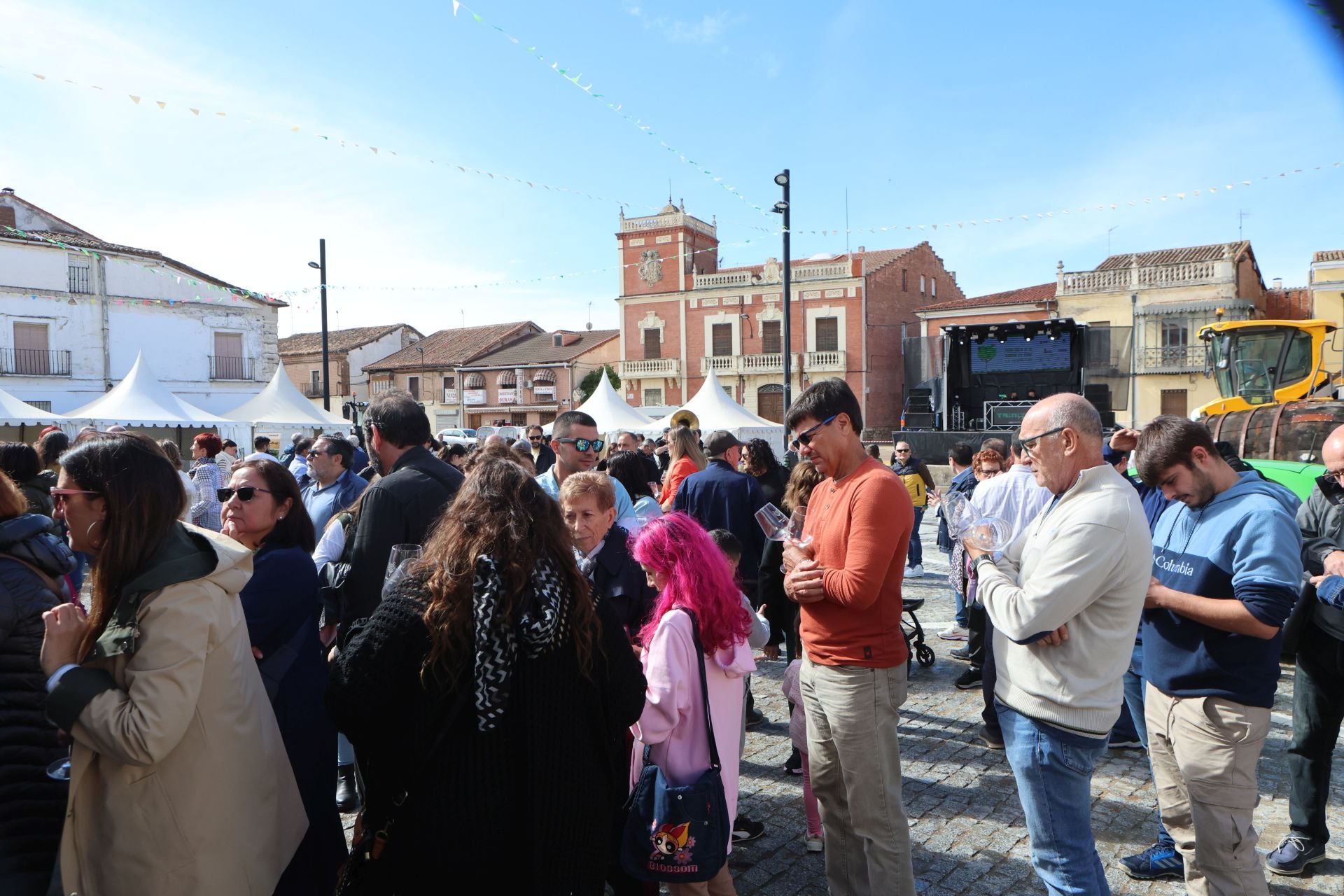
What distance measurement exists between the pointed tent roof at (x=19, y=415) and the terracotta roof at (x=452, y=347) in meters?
28.1

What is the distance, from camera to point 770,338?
36.3 m

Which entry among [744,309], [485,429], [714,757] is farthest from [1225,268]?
[714,757]

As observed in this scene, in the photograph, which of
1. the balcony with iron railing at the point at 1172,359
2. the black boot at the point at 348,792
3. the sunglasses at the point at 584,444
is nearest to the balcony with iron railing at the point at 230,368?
the sunglasses at the point at 584,444

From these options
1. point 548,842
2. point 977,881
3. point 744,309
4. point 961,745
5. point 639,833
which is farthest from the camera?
point 744,309

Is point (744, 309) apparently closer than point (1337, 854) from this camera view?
No

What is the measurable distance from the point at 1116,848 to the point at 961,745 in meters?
1.21

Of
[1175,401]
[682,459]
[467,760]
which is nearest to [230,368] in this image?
[682,459]

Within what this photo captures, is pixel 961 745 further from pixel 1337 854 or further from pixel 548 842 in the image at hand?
pixel 548 842

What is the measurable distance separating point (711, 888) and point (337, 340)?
4881cm

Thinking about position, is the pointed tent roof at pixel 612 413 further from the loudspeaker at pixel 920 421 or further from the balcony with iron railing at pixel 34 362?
the balcony with iron railing at pixel 34 362

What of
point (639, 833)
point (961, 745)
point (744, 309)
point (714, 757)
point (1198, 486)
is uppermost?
point (744, 309)

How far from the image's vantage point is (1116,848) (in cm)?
346

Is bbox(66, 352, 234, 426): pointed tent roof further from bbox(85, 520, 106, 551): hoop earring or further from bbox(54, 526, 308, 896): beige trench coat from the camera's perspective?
bbox(54, 526, 308, 896): beige trench coat

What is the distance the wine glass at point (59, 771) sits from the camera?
200 cm
